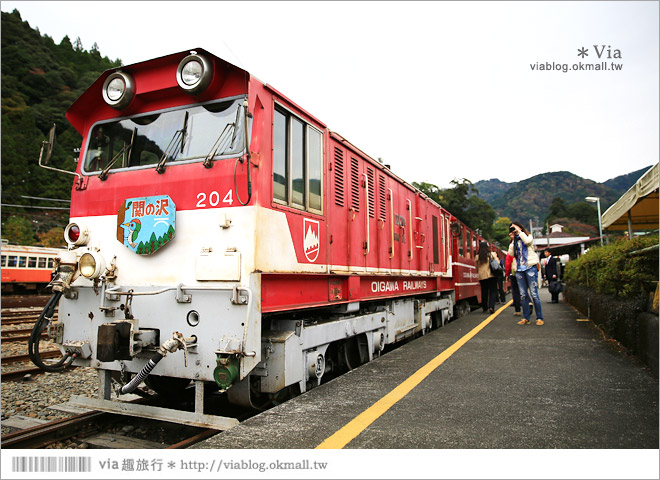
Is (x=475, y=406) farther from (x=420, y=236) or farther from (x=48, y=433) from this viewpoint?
(x=420, y=236)

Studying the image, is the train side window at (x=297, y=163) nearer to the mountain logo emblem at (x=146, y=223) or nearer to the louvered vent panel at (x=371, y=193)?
the mountain logo emblem at (x=146, y=223)

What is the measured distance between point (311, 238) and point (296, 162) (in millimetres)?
851

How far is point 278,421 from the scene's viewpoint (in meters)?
3.66

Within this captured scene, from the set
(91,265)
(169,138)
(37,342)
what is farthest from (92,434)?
(169,138)

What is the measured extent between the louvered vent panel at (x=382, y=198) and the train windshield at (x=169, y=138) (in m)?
3.54

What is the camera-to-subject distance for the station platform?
318cm

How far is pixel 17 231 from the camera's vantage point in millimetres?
36906

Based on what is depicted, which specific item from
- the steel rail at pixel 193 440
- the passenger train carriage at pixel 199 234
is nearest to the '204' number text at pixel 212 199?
the passenger train carriage at pixel 199 234

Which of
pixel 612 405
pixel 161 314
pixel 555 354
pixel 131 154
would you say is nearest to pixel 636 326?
pixel 555 354

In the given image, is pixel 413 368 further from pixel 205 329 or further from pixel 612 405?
pixel 205 329

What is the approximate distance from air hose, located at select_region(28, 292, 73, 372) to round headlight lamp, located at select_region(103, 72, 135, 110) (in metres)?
2.04

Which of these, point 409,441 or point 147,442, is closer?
point 409,441

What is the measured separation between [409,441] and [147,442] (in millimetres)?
2589

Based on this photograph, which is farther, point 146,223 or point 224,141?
point 146,223
